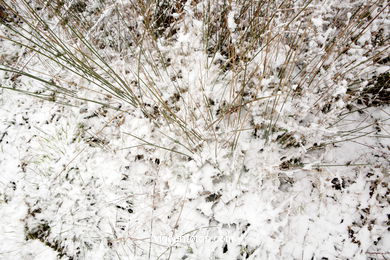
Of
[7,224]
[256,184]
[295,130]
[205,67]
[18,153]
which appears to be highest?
[205,67]

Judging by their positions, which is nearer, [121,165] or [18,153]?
[121,165]

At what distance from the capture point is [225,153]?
54.4 inches

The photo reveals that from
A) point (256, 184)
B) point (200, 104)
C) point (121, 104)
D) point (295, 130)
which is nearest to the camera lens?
point (295, 130)

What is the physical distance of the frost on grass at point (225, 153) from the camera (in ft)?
4.03

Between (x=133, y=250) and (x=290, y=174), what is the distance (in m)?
1.02

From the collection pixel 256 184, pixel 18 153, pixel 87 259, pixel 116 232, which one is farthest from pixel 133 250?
pixel 18 153

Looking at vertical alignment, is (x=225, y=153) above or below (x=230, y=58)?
below

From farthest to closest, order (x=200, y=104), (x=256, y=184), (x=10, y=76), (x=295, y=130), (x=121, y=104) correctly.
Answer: (x=10, y=76) < (x=121, y=104) < (x=200, y=104) < (x=256, y=184) < (x=295, y=130)

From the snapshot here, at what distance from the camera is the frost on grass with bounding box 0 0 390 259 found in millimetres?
1227

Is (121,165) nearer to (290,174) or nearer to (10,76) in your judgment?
(290,174)

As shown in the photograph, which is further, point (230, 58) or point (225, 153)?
point (225, 153)

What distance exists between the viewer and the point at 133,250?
1339mm

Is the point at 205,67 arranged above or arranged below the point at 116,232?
above


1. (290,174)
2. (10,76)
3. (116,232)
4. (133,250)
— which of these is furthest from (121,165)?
(10,76)
